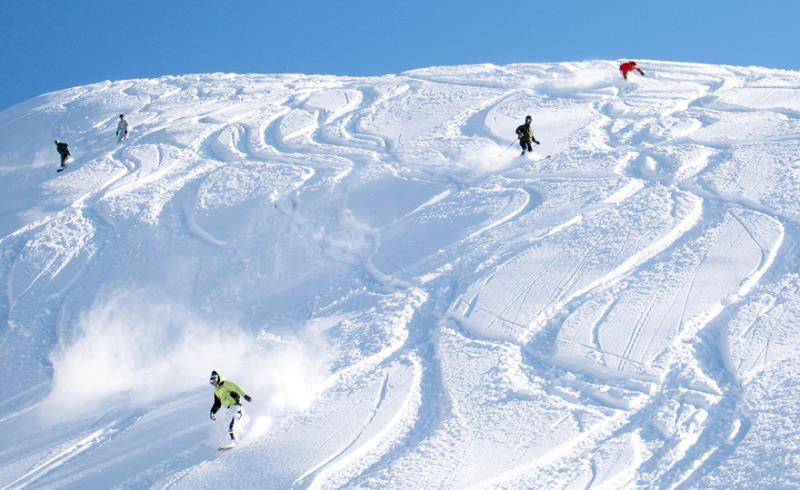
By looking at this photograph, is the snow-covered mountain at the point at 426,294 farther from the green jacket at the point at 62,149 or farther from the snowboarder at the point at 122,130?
the green jacket at the point at 62,149

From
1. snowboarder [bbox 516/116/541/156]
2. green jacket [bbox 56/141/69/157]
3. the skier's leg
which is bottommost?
the skier's leg

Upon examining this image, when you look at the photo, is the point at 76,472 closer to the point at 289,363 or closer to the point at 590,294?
the point at 289,363

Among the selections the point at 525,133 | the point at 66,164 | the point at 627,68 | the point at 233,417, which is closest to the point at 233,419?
the point at 233,417

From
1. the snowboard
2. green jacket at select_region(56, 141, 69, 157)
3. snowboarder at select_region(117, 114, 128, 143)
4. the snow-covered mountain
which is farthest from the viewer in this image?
snowboarder at select_region(117, 114, 128, 143)

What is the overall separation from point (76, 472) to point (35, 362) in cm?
440

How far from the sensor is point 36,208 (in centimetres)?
2130

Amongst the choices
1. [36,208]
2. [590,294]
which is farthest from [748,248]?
[36,208]

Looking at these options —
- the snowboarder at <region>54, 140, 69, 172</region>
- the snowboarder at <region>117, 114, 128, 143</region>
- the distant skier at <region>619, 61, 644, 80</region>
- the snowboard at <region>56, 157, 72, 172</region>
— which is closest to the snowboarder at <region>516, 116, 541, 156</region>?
the distant skier at <region>619, 61, 644, 80</region>

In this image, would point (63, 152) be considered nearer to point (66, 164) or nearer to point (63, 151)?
point (63, 151)

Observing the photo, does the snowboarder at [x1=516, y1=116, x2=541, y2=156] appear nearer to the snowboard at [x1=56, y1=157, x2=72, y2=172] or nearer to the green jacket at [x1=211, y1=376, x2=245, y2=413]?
the green jacket at [x1=211, y1=376, x2=245, y2=413]

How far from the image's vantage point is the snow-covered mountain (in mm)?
10266

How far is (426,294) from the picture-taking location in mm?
14570

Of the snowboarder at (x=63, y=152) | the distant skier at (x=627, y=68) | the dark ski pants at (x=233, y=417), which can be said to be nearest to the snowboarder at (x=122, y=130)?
the snowboarder at (x=63, y=152)

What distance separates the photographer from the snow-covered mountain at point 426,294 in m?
10.3
